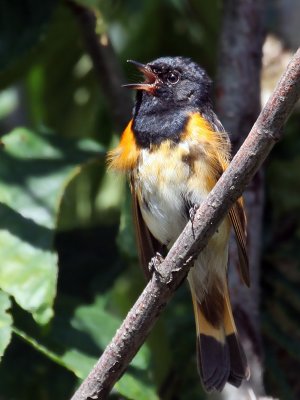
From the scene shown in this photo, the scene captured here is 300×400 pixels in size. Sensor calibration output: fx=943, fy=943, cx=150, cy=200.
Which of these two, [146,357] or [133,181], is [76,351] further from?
[133,181]

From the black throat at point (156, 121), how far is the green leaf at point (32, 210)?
1.07 ft

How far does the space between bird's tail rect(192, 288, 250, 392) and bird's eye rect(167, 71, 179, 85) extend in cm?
93

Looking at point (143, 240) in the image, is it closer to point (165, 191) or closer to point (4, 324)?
point (165, 191)

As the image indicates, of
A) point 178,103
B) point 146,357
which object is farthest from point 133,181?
point 146,357

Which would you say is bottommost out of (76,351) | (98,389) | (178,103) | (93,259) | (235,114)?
(98,389)

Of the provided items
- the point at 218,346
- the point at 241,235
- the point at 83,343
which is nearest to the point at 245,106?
the point at 241,235

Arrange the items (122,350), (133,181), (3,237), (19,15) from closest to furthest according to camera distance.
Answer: (122,350) < (3,237) < (133,181) < (19,15)

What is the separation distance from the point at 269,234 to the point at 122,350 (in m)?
1.95

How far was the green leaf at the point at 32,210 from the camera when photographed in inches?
134

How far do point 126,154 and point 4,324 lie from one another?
0.98 meters

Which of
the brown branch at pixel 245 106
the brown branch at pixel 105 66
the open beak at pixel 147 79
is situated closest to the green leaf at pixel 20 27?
the brown branch at pixel 105 66

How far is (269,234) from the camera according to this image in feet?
15.4

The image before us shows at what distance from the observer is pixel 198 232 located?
9.11ft

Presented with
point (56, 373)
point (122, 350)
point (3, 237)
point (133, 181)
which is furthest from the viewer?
point (56, 373)
